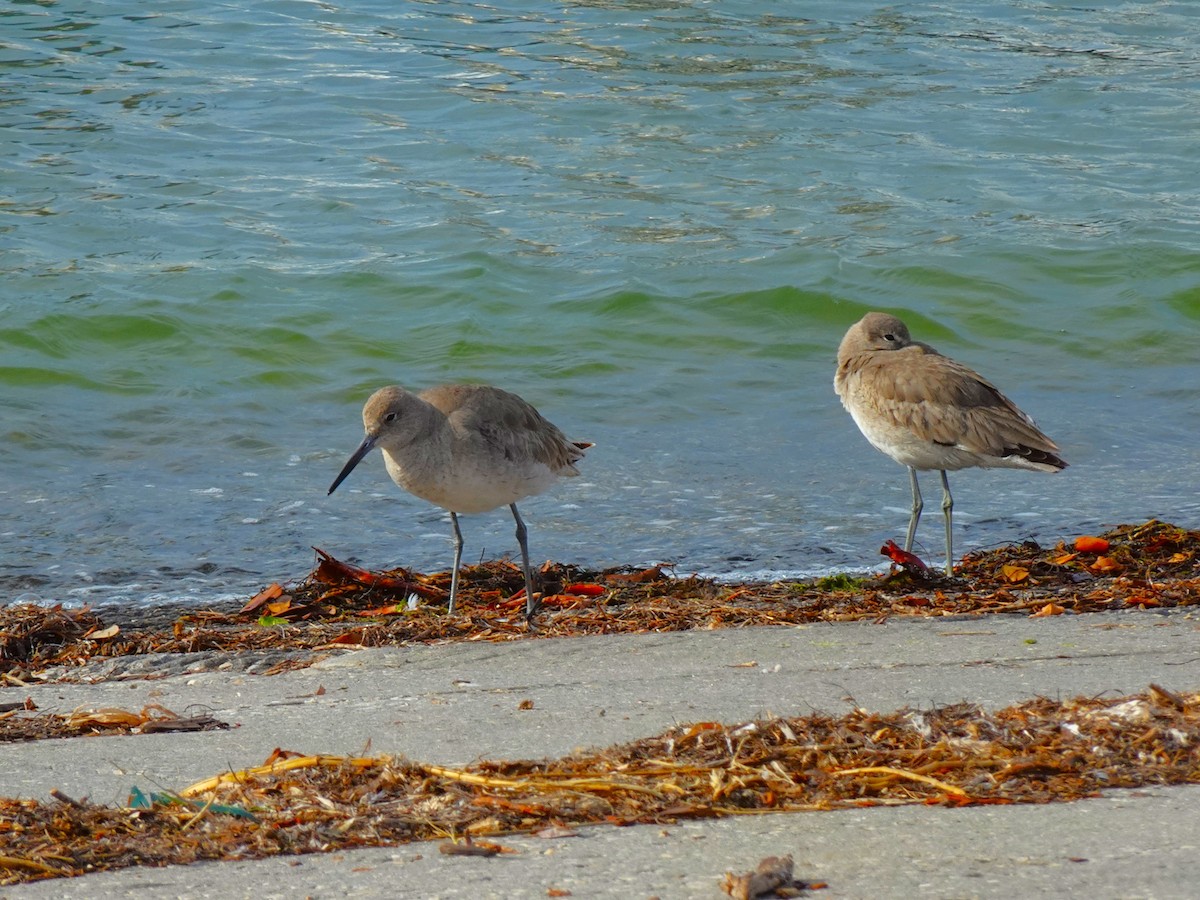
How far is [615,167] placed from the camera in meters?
13.5

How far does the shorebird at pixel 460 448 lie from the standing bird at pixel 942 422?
172 centimetres

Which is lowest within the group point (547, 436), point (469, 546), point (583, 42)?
point (469, 546)

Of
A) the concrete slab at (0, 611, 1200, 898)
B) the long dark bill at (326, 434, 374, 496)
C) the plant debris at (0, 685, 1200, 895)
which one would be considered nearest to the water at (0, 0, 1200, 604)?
the long dark bill at (326, 434, 374, 496)

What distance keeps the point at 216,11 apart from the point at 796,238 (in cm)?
747

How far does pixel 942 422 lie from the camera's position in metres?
7.08

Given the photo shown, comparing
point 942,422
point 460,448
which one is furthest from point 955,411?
point 460,448

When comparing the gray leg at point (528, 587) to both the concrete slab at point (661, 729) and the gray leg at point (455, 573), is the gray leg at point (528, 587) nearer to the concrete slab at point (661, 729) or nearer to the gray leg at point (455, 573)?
the gray leg at point (455, 573)

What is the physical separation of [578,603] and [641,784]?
2.87m

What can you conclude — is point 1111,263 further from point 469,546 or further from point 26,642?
point 26,642

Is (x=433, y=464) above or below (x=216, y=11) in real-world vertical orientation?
below

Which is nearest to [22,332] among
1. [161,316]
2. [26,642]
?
[161,316]

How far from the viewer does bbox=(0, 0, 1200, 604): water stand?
791 cm

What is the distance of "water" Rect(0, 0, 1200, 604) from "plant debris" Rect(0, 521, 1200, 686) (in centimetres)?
65

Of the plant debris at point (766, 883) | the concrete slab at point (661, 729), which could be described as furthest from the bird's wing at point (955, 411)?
the plant debris at point (766, 883)
